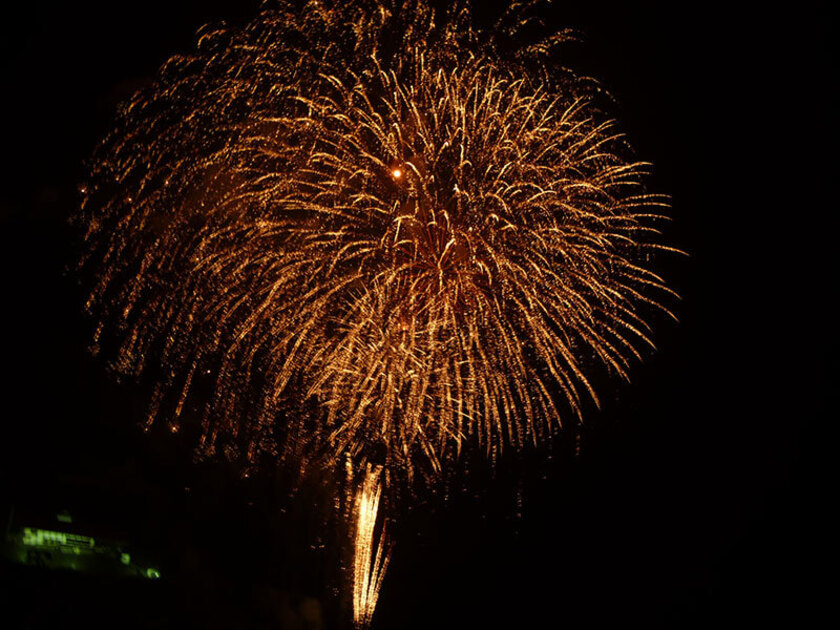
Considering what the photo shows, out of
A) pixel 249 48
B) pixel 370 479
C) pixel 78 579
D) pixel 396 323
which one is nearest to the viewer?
pixel 249 48

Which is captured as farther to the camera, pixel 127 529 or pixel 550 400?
pixel 127 529

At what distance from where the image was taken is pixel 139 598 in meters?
10.3

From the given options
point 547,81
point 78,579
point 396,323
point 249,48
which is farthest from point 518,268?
point 78,579

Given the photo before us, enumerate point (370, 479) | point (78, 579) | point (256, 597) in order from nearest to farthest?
point (78, 579), point (370, 479), point (256, 597)

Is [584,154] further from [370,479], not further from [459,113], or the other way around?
[370,479]

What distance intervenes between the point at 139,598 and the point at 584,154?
8733 millimetres

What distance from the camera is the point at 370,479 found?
1027cm

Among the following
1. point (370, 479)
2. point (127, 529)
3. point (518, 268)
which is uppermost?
point (518, 268)

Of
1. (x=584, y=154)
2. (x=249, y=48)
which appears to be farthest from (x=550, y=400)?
(x=249, y=48)

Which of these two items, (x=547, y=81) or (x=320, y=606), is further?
(x=320, y=606)

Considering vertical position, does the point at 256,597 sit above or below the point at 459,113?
below

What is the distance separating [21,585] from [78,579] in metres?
0.80

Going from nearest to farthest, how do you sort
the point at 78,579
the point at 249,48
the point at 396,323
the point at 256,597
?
1. the point at 249,48
2. the point at 396,323
3. the point at 78,579
4. the point at 256,597

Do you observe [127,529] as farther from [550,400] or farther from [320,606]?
[550,400]
